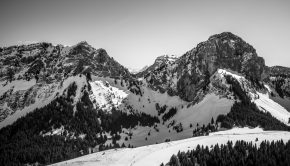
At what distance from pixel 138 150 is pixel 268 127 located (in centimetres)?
9236

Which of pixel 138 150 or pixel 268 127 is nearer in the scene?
pixel 138 150

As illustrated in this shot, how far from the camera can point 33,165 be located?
19850 cm

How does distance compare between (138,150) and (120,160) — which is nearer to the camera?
(120,160)

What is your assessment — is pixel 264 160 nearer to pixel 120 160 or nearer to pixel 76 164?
pixel 120 160

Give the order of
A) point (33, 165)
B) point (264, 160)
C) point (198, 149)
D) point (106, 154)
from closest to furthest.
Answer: point (264, 160)
point (198, 149)
point (106, 154)
point (33, 165)

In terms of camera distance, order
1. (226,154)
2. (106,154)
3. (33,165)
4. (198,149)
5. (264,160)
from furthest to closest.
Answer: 1. (33,165)
2. (106,154)
3. (198,149)
4. (226,154)
5. (264,160)

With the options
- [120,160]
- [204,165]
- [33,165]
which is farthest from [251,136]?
[33,165]

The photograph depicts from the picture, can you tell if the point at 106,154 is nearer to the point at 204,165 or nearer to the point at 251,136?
the point at 204,165

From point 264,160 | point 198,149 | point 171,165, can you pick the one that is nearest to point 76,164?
point 171,165

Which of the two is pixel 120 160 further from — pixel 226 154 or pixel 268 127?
pixel 268 127

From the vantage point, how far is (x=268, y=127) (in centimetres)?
19875

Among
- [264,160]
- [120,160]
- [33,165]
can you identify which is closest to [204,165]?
[264,160]

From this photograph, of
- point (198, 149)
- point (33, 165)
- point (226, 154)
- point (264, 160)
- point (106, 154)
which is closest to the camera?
point (264, 160)

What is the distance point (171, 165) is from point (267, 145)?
44.0 metres
